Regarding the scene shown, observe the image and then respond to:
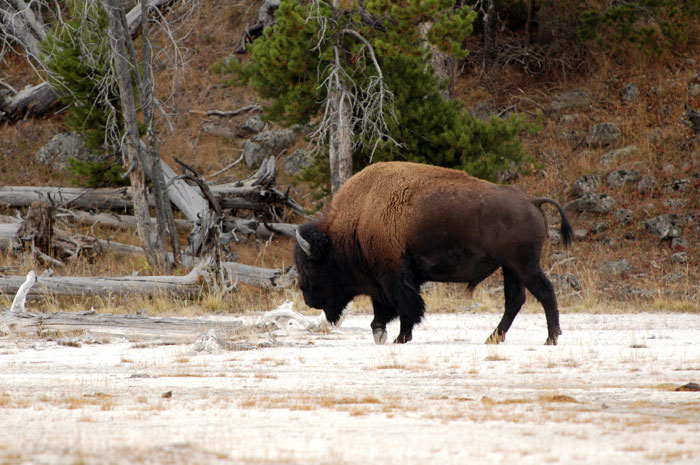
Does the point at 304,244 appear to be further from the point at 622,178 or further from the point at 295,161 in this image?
the point at 295,161

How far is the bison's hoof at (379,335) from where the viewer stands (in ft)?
30.8

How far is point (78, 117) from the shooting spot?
64.2 feet

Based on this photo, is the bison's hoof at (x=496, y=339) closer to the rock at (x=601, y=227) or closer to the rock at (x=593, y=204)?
the rock at (x=601, y=227)

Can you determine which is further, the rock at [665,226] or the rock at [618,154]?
the rock at [618,154]

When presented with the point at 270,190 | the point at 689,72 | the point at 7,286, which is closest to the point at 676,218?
the point at 689,72

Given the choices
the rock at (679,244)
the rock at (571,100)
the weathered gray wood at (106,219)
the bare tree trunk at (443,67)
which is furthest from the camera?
the rock at (571,100)

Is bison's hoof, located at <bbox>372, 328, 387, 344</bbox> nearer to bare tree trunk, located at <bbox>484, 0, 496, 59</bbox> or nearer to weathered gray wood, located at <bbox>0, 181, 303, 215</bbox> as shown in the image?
weathered gray wood, located at <bbox>0, 181, 303, 215</bbox>

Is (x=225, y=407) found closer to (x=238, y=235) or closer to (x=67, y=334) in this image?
(x=67, y=334)

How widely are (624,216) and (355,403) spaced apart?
15.3 meters

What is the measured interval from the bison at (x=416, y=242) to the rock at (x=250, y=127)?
15.5m

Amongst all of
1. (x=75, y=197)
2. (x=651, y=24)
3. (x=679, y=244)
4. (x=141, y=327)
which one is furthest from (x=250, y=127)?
(x=141, y=327)

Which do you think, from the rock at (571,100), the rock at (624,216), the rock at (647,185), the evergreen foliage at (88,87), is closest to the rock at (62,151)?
the evergreen foliage at (88,87)

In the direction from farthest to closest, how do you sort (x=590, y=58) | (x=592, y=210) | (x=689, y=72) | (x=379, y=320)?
(x=590, y=58) → (x=689, y=72) → (x=592, y=210) → (x=379, y=320)

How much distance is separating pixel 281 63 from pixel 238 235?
534 centimetres
